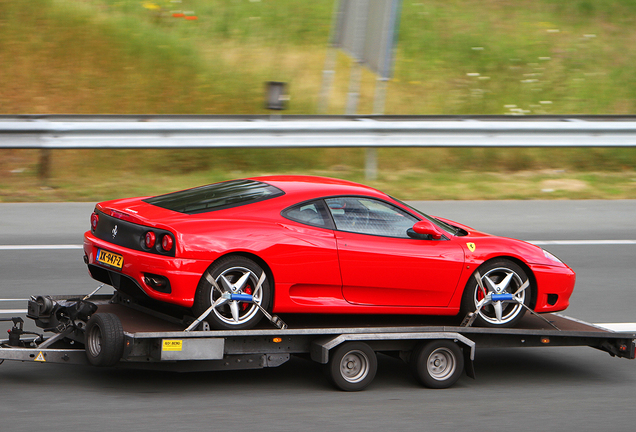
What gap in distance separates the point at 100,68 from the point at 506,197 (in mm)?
7913

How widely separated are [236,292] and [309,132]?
7.21 metres

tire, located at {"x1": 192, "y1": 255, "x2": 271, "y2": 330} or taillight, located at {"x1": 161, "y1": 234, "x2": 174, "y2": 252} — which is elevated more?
taillight, located at {"x1": 161, "y1": 234, "x2": 174, "y2": 252}

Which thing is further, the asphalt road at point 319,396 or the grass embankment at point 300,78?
the grass embankment at point 300,78

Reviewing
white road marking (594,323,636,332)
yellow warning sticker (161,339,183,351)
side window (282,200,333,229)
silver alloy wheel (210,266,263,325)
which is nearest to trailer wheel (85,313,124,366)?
yellow warning sticker (161,339,183,351)

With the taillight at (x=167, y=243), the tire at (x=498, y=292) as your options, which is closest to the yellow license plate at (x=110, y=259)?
the taillight at (x=167, y=243)

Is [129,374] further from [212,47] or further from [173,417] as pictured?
[212,47]

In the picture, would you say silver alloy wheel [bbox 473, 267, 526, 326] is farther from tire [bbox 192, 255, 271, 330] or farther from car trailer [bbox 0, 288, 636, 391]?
tire [bbox 192, 255, 271, 330]

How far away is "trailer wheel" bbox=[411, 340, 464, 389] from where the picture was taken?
6.04 m

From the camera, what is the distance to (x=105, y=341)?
525cm

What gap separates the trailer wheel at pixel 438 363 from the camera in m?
6.04

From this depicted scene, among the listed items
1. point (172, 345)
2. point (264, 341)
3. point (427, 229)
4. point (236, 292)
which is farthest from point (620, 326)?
point (172, 345)

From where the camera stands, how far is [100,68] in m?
15.6

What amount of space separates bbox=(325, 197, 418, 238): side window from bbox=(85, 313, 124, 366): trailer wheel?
5.87 feet

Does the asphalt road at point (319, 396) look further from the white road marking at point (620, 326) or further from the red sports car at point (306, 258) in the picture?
the red sports car at point (306, 258)
